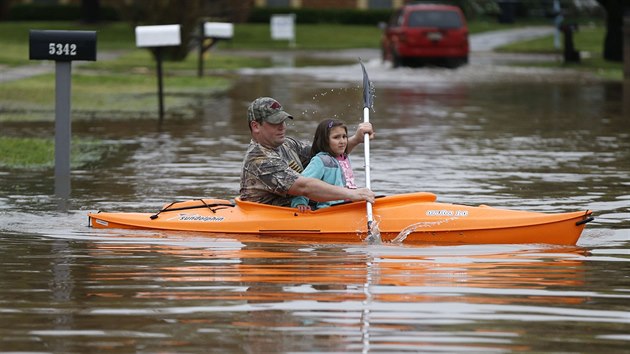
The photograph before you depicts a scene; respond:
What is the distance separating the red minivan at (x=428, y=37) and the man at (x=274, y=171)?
24791 millimetres

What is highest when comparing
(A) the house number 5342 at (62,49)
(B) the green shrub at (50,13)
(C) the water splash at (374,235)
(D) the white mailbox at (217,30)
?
(A) the house number 5342 at (62,49)

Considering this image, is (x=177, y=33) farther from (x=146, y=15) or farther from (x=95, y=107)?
(x=146, y=15)

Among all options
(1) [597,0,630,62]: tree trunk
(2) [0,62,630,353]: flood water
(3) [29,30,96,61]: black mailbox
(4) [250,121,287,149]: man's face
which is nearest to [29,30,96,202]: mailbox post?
(3) [29,30,96,61]: black mailbox

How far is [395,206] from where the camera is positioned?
1087 centimetres

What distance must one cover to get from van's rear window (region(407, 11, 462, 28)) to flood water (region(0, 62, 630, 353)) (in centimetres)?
1717

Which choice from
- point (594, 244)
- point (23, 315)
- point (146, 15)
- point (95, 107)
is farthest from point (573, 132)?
point (146, 15)

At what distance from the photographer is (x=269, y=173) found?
1102 cm

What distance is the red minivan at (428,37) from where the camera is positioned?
35938 mm

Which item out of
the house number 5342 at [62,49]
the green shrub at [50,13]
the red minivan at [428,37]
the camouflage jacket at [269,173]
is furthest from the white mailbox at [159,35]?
the green shrub at [50,13]

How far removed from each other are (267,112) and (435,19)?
2625 centimetres

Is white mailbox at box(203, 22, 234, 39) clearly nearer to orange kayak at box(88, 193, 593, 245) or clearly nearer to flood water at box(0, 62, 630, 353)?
flood water at box(0, 62, 630, 353)

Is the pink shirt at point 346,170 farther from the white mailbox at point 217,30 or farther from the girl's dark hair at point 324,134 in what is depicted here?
the white mailbox at point 217,30

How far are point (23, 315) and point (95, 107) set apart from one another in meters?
16.5

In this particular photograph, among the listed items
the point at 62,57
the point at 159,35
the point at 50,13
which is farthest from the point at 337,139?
the point at 50,13
